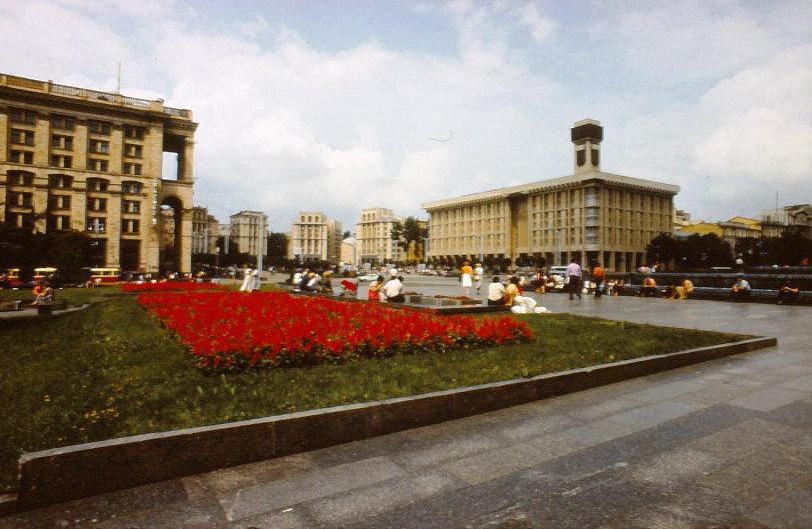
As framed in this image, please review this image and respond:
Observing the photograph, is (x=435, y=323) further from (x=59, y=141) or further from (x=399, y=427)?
(x=59, y=141)

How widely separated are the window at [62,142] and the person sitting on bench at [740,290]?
75.5 m

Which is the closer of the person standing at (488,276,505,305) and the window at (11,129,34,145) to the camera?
the person standing at (488,276,505,305)

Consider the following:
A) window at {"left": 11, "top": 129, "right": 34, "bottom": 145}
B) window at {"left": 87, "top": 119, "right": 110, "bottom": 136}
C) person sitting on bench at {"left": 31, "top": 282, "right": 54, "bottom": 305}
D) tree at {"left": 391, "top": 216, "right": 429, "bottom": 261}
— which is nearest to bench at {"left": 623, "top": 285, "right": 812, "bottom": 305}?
person sitting on bench at {"left": 31, "top": 282, "right": 54, "bottom": 305}

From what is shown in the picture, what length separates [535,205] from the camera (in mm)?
105375

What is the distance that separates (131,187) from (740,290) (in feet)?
239

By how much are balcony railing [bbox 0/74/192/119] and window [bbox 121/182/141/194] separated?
10658mm

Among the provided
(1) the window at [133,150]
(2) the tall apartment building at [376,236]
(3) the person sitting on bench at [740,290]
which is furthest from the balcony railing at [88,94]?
(2) the tall apartment building at [376,236]

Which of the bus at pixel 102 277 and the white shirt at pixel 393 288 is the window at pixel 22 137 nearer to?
the bus at pixel 102 277

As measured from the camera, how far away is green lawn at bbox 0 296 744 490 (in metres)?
4.61

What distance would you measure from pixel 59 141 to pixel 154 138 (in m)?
11.3

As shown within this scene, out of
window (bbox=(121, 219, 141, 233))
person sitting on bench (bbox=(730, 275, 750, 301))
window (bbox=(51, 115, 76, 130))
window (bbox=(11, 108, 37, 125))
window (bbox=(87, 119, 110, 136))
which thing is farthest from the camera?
window (bbox=(121, 219, 141, 233))

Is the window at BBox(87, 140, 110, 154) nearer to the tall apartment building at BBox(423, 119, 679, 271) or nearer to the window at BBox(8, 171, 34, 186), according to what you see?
the window at BBox(8, 171, 34, 186)

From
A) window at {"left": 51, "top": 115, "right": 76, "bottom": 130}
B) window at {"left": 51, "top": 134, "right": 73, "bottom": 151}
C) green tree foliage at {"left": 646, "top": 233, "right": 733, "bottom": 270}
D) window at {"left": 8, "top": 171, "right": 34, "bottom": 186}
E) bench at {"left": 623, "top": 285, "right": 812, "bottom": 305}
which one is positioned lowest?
bench at {"left": 623, "top": 285, "right": 812, "bottom": 305}

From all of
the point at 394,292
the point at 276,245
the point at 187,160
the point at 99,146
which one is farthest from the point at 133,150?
the point at 394,292
